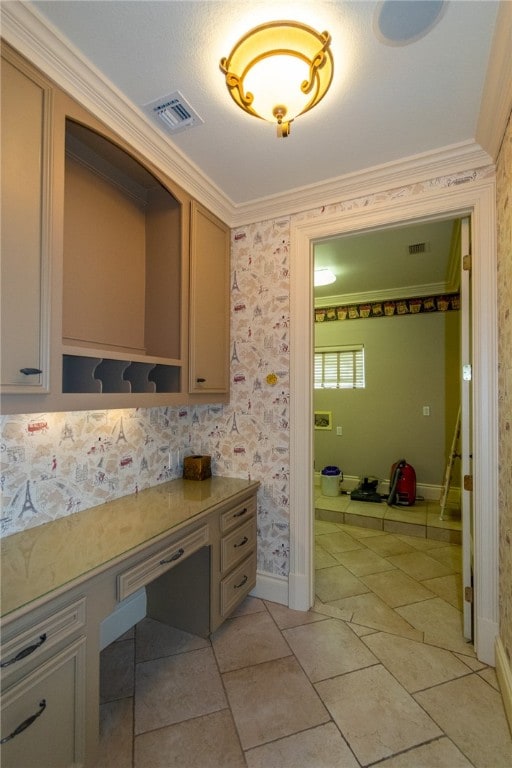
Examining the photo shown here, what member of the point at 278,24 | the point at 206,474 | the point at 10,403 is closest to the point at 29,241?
the point at 10,403

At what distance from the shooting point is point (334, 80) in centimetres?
144

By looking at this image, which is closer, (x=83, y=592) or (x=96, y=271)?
(x=83, y=592)

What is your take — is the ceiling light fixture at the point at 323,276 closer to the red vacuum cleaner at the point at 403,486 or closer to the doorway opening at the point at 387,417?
the doorway opening at the point at 387,417

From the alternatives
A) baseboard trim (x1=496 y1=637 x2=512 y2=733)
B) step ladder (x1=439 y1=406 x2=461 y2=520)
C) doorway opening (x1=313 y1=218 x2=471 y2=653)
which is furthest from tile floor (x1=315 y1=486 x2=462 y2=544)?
baseboard trim (x1=496 y1=637 x2=512 y2=733)

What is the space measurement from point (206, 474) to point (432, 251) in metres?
2.95

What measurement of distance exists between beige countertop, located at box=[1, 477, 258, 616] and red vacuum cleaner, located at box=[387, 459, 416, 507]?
8.54 ft

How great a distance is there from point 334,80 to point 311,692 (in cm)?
272

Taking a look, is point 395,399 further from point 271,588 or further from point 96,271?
point 96,271

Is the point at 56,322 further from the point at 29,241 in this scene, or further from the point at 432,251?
the point at 432,251

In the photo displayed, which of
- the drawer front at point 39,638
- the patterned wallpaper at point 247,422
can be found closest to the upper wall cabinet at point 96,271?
the patterned wallpaper at point 247,422

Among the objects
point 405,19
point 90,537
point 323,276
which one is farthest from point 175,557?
point 323,276

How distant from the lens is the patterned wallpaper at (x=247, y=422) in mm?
1959

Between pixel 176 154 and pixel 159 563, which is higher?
pixel 176 154

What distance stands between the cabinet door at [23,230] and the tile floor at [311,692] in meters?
1.50
